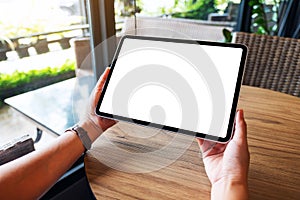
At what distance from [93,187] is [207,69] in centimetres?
38

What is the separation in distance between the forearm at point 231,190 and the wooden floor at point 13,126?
2.23ft

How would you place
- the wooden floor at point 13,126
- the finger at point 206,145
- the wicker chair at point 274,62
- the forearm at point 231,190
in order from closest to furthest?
the forearm at point 231,190, the finger at point 206,145, the wooden floor at point 13,126, the wicker chair at point 274,62

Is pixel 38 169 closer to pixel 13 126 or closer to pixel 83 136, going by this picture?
pixel 83 136

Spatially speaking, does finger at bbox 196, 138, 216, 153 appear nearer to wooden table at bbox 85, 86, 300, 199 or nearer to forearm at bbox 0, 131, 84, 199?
wooden table at bbox 85, 86, 300, 199

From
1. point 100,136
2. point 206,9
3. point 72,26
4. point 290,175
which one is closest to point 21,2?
point 72,26

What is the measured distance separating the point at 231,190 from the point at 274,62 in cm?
107

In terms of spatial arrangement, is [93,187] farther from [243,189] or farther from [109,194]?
[243,189]

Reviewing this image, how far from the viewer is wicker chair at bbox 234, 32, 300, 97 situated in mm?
1281

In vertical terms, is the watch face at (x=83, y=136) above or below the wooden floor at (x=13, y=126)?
above

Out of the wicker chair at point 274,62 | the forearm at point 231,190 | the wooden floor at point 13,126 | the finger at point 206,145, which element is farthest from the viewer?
the wicker chair at point 274,62

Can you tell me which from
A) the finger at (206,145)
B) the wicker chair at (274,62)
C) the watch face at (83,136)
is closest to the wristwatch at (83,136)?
the watch face at (83,136)

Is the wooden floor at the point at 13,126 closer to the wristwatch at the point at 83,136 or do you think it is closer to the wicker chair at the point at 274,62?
the wristwatch at the point at 83,136

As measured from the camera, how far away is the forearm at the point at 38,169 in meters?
0.52

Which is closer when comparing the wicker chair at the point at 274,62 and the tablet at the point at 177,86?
the tablet at the point at 177,86
